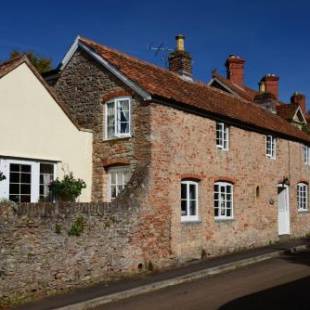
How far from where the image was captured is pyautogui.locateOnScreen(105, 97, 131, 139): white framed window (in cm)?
1678

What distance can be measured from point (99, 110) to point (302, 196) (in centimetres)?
1362

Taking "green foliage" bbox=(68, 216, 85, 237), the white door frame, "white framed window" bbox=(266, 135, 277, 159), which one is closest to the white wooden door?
the white door frame

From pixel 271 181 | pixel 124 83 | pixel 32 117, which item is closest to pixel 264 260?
pixel 271 181

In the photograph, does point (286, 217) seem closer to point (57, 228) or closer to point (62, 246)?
point (62, 246)

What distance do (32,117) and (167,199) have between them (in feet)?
15.9

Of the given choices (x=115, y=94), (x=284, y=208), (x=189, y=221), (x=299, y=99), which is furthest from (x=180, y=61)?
(x=299, y=99)

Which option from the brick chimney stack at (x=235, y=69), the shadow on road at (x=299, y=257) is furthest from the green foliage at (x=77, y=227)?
the brick chimney stack at (x=235, y=69)

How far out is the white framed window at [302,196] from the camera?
26.0m

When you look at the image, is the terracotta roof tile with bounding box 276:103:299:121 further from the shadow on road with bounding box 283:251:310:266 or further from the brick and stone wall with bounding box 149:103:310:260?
the shadow on road with bounding box 283:251:310:266

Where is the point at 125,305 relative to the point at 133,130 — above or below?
below

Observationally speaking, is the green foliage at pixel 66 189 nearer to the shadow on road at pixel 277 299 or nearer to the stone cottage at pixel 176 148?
the stone cottage at pixel 176 148

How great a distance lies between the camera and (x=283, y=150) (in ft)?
79.8

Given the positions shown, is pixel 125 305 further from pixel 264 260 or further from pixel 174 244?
pixel 264 260

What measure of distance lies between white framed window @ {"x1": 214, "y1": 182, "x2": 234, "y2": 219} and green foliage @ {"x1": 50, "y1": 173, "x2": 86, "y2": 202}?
5568 mm
